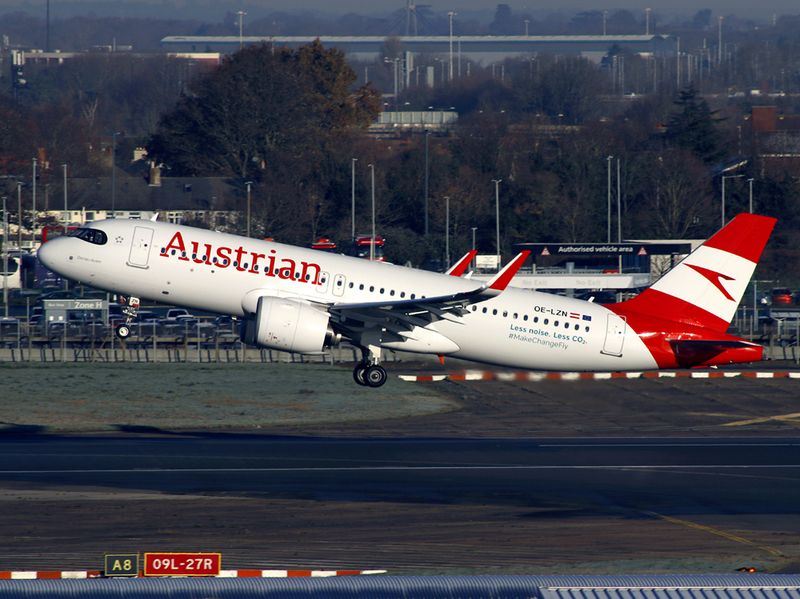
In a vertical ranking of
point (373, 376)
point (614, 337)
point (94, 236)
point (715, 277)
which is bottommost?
point (373, 376)

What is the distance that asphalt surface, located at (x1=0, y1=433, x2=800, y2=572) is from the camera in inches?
1215

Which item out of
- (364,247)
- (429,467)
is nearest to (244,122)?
(364,247)

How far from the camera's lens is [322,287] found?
44.4 m

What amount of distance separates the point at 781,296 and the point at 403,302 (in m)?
61.2

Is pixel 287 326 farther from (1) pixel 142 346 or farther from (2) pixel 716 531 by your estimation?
(1) pixel 142 346

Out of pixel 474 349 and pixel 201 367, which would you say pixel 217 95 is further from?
pixel 474 349

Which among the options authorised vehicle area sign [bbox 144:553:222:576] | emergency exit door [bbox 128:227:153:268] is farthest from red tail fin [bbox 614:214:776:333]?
authorised vehicle area sign [bbox 144:553:222:576]

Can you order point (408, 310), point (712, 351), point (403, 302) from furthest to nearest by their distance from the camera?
point (712, 351) < point (408, 310) < point (403, 302)

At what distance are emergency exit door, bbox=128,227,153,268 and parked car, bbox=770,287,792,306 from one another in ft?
Result: 210

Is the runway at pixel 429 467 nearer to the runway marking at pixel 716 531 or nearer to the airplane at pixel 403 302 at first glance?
the runway marking at pixel 716 531

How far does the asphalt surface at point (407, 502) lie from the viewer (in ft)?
101

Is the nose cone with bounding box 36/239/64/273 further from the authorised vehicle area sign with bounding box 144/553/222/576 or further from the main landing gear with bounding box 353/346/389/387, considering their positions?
the authorised vehicle area sign with bounding box 144/553/222/576

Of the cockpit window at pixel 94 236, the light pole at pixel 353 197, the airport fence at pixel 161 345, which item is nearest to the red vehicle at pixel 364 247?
the light pole at pixel 353 197

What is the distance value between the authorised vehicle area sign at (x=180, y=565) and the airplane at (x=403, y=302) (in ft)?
57.6
